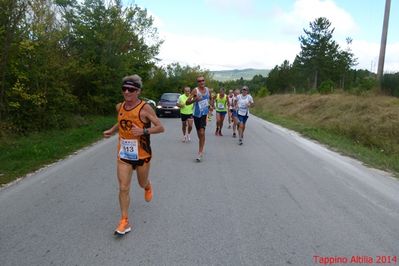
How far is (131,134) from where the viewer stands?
167 inches

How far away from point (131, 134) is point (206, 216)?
145 centimetres

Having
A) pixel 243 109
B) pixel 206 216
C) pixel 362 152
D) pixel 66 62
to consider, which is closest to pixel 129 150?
pixel 206 216

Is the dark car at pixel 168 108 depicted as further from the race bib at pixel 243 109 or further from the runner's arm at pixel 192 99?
the runner's arm at pixel 192 99

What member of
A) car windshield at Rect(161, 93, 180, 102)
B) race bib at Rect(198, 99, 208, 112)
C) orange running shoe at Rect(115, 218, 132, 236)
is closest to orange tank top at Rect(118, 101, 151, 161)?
orange running shoe at Rect(115, 218, 132, 236)

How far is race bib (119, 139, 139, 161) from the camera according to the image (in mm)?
4285

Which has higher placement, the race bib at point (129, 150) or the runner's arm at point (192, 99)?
the runner's arm at point (192, 99)

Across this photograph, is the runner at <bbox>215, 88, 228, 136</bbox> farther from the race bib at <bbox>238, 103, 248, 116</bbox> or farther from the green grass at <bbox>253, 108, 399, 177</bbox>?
the green grass at <bbox>253, 108, 399, 177</bbox>

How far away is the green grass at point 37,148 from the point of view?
24.7 ft

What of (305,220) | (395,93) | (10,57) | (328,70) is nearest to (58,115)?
(10,57)

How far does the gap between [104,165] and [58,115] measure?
685 centimetres

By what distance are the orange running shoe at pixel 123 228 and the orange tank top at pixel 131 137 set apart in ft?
2.31

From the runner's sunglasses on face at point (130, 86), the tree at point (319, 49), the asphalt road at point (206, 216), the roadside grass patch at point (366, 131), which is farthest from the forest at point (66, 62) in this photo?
the tree at point (319, 49)

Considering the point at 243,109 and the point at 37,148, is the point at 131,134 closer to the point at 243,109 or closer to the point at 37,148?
the point at 37,148

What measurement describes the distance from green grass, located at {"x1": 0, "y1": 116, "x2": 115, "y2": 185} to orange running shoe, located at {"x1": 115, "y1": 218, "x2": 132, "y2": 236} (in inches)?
130
